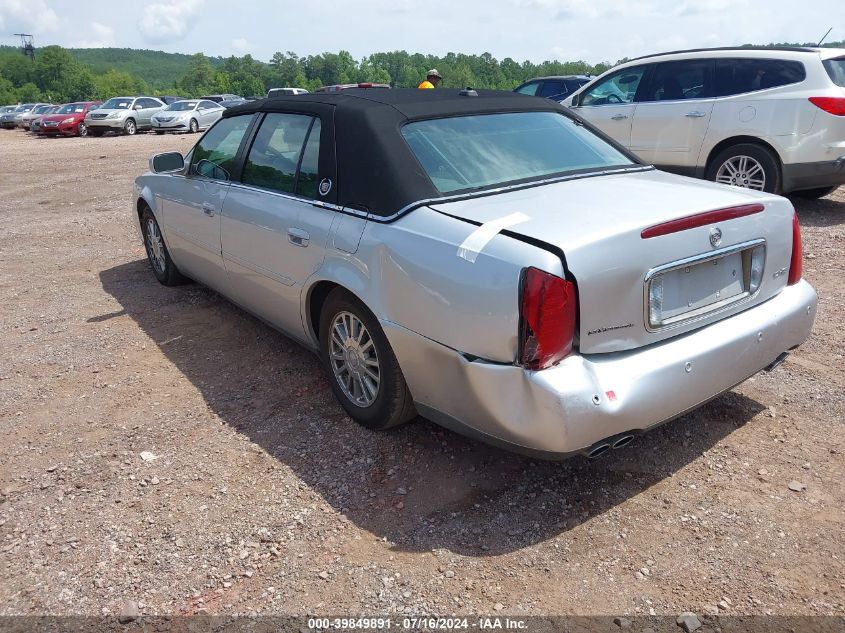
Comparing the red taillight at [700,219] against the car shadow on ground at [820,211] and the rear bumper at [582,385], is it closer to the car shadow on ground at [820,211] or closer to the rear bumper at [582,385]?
the rear bumper at [582,385]

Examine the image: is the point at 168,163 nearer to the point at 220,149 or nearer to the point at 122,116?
the point at 220,149

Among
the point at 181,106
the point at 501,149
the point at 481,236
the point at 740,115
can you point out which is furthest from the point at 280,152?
the point at 181,106

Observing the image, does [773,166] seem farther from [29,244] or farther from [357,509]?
[29,244]

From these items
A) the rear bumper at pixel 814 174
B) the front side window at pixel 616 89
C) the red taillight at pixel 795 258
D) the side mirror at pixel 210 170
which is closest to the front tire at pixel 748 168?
the rear bumper at pixel 814 174

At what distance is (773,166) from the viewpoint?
289 inches

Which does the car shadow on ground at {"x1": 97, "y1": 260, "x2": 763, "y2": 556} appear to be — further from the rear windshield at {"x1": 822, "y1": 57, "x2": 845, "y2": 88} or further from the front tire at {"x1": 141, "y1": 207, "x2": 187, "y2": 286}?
the rear windshield at {"x1": 822, "y1": 57, "x2": 845, "y2": 88}

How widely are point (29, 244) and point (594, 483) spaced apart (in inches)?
310

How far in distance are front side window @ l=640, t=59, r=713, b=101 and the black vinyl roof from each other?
15.6 feet

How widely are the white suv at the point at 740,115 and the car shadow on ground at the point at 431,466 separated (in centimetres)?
426

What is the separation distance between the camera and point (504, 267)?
255cm

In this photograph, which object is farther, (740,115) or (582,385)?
(740,115)

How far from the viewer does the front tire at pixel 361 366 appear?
3227 mm

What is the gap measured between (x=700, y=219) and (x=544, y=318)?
84cm

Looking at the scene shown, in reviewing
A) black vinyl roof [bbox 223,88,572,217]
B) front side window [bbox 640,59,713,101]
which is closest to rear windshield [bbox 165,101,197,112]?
front side window [bbox 640,59,713,101]
